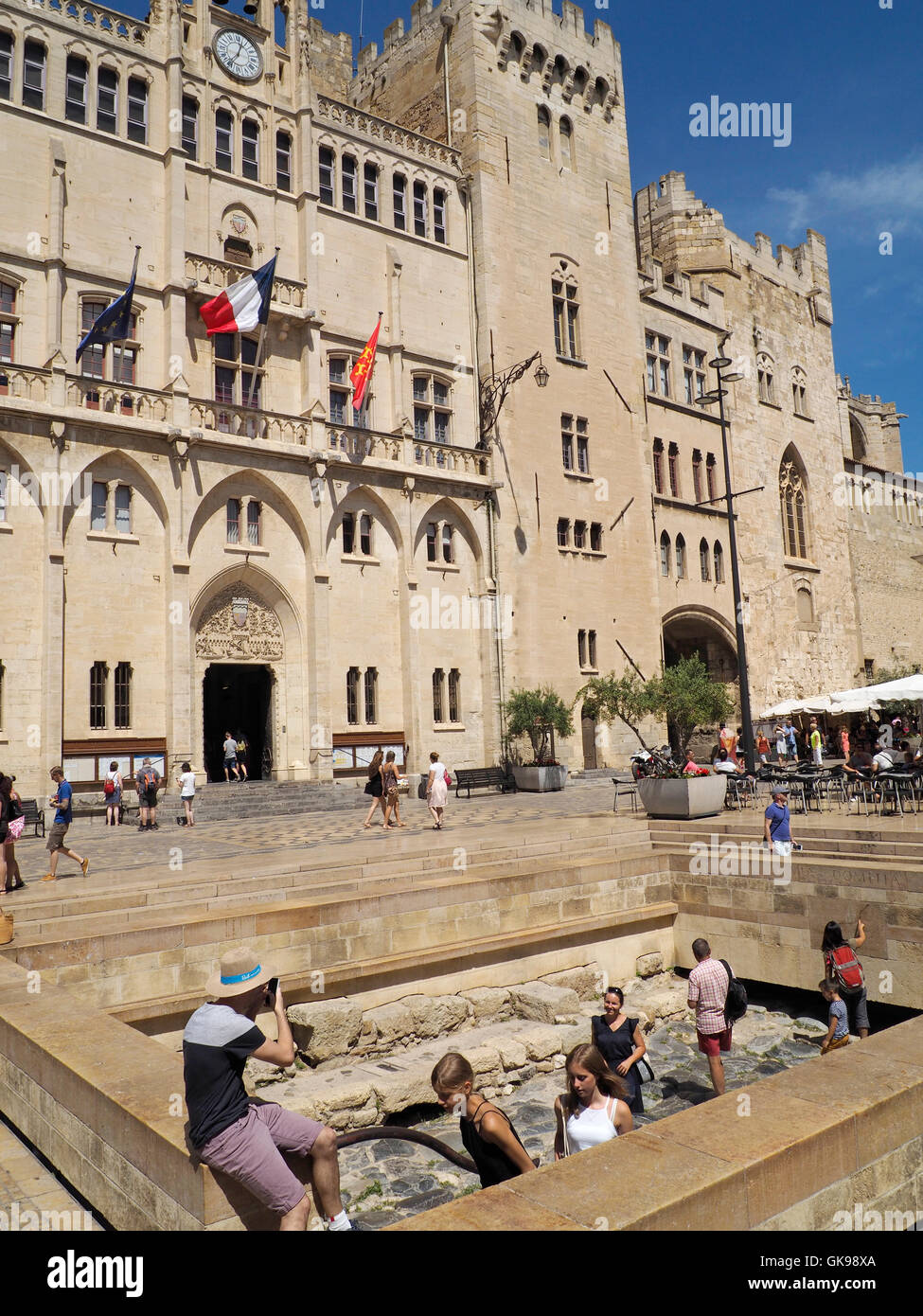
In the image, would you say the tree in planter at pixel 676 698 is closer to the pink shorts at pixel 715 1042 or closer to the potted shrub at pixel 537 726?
the potted shrub at pixel 537 726

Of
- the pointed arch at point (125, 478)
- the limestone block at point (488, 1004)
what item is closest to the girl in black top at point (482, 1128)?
the limestone block at point (488, 1004)

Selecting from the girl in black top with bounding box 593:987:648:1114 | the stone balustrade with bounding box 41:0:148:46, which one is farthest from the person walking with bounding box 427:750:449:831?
the stone balustrade with bounding box 41:0:148:46

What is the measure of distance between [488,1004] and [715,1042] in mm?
3062

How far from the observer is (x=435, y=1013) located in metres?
11.1

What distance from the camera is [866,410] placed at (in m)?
57.2

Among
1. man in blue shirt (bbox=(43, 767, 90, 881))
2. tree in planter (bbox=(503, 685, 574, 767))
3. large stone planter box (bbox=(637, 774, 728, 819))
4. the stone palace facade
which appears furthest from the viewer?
tree in planter (bbox=(503, 685, 574, 767))

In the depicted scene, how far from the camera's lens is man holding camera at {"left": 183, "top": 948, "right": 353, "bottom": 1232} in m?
4.51

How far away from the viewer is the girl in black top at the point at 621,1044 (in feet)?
27.4

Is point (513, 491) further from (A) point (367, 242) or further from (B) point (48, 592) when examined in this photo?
(B) point (48, 592)

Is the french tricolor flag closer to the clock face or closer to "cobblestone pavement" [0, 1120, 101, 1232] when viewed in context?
the clock face

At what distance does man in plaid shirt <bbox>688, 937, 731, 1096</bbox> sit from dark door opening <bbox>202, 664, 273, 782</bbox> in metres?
18.0

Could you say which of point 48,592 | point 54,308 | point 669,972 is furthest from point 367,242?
point 669,972

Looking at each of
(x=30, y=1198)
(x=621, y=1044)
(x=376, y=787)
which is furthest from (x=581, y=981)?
(x=30, y=1198)

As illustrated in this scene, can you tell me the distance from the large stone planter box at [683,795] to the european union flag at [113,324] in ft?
50.2
